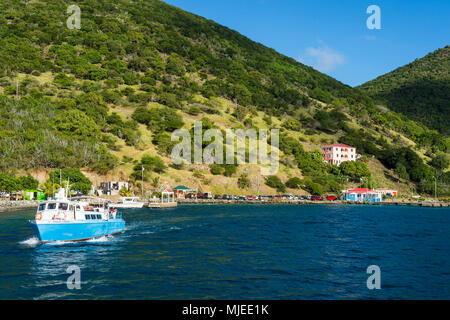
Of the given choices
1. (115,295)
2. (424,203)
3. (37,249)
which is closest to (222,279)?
(115,295)

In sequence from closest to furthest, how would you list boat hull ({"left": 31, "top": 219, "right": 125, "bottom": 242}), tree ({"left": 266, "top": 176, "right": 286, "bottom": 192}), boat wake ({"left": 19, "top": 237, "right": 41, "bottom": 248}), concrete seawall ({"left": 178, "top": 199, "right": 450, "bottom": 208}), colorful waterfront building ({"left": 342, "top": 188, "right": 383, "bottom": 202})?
boat hull ({"left": 31, "top": 219, "right": 125, "bottom": 242}) < boat wake ({"left": 19, "top": 237, "right": 41, "bottom": 248}) < concrete seawall ({"left": 178, "top": 199, "right": 450, "bottom": 208}) < colorful waterfront building ({"left": 342, "top": 188, "right": 383, "bottom": 202}) < tree ({"left": 266, "top": 176, "right": 286, "bottom": 192})

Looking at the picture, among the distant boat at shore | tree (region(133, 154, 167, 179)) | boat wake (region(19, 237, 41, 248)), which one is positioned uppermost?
tree (region(133, 154, 167, 179))

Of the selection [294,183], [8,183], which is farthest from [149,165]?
[294,183]

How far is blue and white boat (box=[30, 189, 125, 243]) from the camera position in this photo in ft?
119

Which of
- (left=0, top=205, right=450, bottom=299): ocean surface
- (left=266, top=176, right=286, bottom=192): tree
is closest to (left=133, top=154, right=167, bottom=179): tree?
(left=266, top=176, right=286, bottom=192): tree

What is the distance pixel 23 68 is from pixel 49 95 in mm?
33382

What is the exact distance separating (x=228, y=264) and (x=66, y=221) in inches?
687

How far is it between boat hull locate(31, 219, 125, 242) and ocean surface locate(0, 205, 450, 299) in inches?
32.0

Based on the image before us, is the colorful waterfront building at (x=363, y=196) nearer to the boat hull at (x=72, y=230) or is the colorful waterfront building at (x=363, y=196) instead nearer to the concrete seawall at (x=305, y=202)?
the concrete seawall at (x=305, y=202)

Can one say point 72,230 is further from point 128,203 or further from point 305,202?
point 305,202

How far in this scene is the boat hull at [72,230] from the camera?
36.2m

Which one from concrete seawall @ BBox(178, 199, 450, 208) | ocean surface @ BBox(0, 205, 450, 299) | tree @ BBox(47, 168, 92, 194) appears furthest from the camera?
concrete seawall @ BBox(178, 199, 450, 208)

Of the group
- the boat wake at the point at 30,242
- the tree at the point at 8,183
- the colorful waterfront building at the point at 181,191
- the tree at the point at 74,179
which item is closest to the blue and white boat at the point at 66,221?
the boat wake at the point at 30,242

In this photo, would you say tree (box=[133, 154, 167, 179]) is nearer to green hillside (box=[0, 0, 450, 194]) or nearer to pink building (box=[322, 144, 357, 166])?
green hillside (box=[0, 0, 450, 194])
